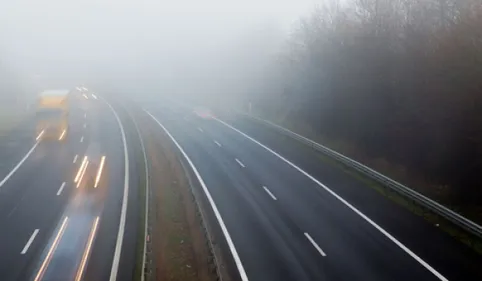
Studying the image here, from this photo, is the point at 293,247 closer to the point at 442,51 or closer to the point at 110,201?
the point at 110,201

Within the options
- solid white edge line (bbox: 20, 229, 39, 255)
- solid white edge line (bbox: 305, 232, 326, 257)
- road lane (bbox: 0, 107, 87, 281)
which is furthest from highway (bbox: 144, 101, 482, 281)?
solid white edge line (bbox: 20, 229, 39, 255)

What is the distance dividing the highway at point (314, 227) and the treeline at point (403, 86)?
3725 millimetres

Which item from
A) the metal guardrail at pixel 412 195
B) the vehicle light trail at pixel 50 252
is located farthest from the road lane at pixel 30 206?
the metal guardrail at pixel 412 195

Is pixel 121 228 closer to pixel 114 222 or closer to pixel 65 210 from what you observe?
pixel 114 222

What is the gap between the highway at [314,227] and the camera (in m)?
13.9

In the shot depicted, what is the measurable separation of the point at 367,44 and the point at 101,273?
2198cm

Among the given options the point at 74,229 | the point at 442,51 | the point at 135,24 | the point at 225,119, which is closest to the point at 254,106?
the point at 225,119

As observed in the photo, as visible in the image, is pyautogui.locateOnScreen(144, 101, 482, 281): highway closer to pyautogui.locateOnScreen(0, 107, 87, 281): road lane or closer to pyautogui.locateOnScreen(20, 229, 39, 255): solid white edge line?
pyautogui.locateOnScreen(0, 107, 87, 281): road lane

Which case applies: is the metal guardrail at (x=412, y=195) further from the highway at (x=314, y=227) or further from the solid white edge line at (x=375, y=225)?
the solid white edge line at (x=375, y=225)

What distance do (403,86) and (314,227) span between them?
39.6 ft

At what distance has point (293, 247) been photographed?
50.6 ft

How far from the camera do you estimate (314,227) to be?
17.2 metres

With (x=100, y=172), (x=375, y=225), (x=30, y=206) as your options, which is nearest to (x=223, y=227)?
(x=375, y=225)

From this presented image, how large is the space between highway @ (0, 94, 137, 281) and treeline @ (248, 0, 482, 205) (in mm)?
14744
